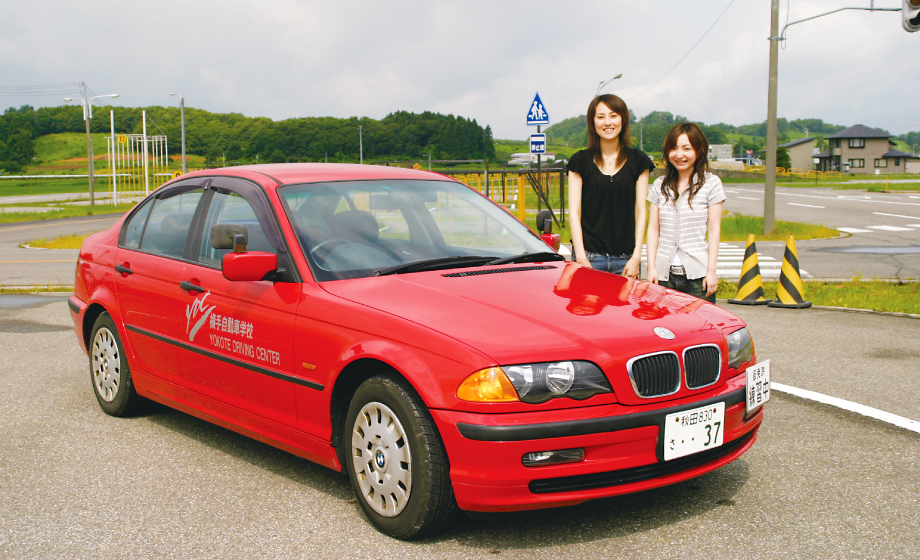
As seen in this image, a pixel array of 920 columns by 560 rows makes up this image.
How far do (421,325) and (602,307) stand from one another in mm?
834

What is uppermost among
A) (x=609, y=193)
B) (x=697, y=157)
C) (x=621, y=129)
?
(x=621, y=129)

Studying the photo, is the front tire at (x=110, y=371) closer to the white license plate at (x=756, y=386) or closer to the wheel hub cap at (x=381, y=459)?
the wheel hub cap at (x=381, y=459)

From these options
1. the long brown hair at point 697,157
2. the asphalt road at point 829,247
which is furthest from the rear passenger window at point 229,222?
the asphalt road at point 829,247

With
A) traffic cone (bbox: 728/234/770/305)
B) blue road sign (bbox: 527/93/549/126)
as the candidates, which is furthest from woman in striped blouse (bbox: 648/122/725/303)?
blue road sign (bbox: 527/93/549/126)

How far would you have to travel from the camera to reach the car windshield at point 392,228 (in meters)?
3.93

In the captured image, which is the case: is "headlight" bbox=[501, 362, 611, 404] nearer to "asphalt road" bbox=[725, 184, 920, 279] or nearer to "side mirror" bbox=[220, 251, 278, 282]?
"side mirror" bbox=[220, 251, 278, 282]

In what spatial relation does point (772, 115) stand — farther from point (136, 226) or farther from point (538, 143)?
point (136, 226)

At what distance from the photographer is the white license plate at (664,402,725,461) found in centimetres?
316

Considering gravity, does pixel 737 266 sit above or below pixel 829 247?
below

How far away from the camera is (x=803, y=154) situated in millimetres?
128125

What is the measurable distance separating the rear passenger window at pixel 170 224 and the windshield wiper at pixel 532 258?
6.09 ft

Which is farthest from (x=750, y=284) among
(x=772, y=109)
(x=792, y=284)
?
(x=772, y=109)

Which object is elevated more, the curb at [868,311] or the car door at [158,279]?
the car door at [158,279]

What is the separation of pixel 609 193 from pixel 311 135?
186ft
